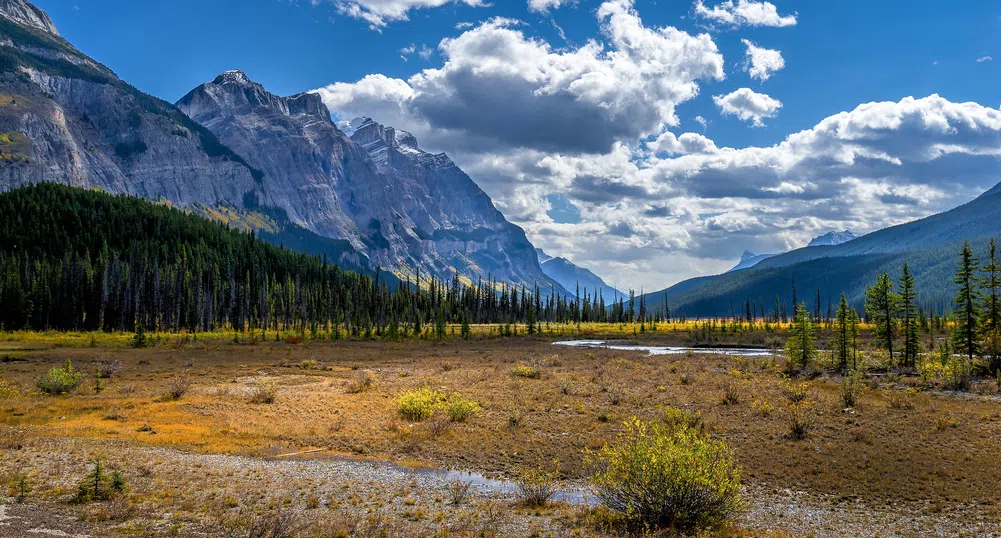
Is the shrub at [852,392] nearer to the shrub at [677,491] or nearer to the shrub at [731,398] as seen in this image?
the shrub at [731,398]

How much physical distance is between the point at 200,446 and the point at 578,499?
684 inches

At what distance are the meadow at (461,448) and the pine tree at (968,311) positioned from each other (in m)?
10.9

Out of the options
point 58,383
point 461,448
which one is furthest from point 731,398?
point 58,383

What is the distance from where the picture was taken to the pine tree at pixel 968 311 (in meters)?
52.3

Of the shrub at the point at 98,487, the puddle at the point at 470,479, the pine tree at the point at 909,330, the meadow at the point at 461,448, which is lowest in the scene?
the puddle at the point at 470,479

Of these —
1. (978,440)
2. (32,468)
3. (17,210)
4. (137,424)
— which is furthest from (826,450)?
(17,210)

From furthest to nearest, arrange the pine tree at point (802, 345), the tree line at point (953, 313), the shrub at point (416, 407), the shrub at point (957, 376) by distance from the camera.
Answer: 1. the pine tree at point (802, 345)
2. the tree line at point (953, 313)
3. the shrub at point (957, 376)
4. the shrub at point (416, 407)

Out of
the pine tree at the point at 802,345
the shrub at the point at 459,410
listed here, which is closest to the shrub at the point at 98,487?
the shrub at the point at 459,410

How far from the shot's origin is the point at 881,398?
118 feet

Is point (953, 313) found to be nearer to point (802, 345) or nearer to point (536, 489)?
point (802, 345)

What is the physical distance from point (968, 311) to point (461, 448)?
178 ft

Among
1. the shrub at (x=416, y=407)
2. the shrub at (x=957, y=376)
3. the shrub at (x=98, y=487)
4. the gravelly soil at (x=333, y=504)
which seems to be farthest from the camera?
the shrub at (x=957, y=376)

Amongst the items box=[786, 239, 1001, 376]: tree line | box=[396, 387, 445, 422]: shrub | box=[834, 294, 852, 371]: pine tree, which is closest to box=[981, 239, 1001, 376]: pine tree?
box=[786, 239, 1001, 376]: tree line

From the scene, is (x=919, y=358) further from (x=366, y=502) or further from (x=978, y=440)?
(x=366, y=502)
